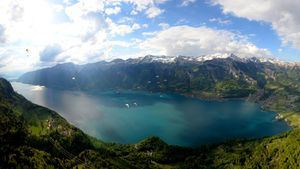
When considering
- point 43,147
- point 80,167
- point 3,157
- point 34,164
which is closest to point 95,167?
point 80,167

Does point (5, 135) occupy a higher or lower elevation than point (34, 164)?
higher

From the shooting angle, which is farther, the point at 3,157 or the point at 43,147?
the point at 43,147

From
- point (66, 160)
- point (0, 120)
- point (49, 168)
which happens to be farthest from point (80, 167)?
point (0, 120)

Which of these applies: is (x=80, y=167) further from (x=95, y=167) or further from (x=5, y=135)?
(x=5, y=135)

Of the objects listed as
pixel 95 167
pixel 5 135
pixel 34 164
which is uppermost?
pixel 5 135

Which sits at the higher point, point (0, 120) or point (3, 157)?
point (0, 120)

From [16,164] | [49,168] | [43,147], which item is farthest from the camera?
[43,147]

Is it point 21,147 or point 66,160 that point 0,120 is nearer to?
point 21,147

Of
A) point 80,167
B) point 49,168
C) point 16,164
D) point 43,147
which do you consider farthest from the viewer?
point 43,147

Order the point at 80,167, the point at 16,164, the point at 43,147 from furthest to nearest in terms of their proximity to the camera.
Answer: the point at 43,147 < the point at 80,167 < the point at 16,164
